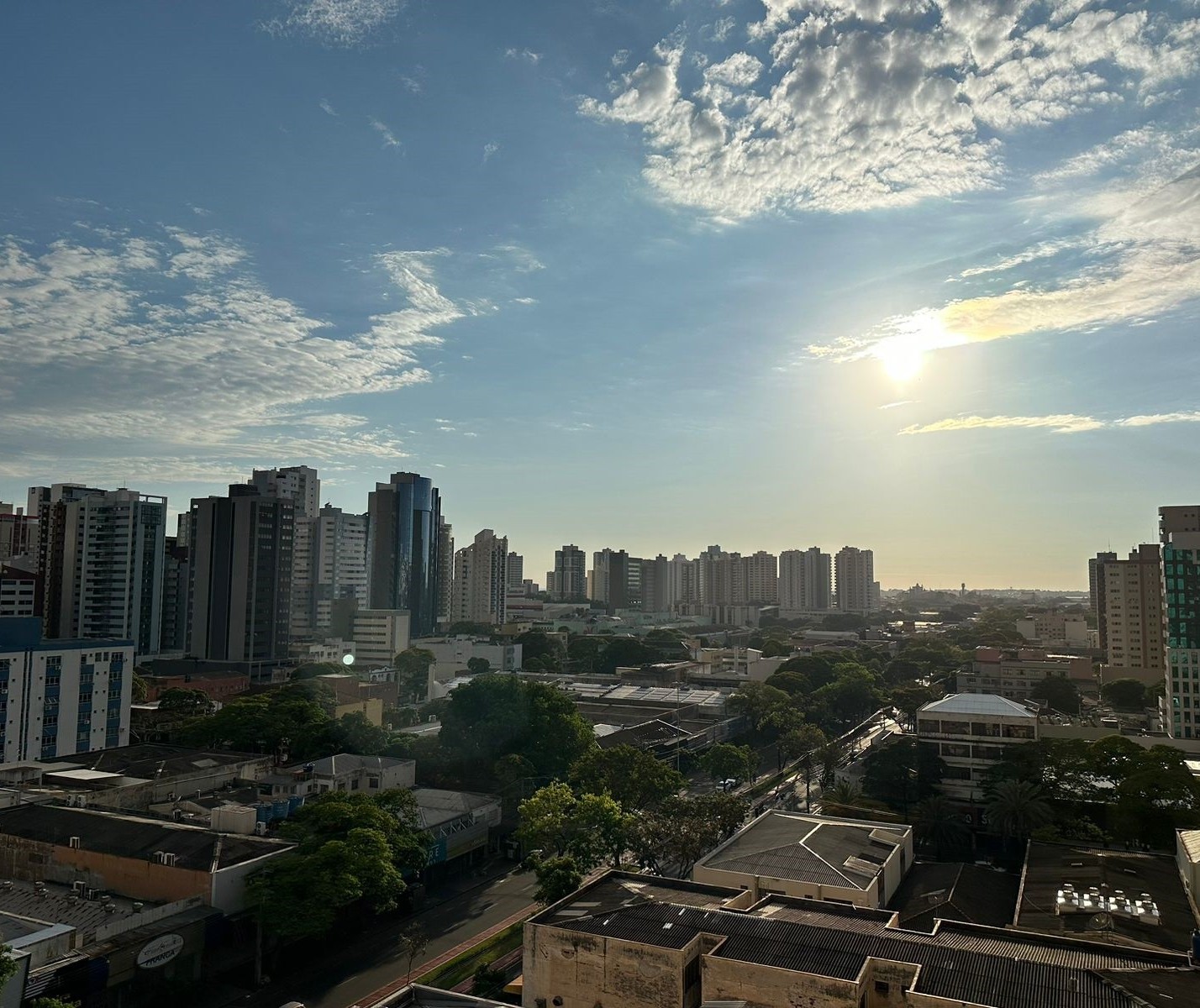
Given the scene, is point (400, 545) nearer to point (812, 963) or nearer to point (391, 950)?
point (391, 950)

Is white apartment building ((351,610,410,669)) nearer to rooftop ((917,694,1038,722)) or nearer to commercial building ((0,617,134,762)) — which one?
commercial building ((0,617,134,762))

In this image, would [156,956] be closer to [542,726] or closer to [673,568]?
[542,726]

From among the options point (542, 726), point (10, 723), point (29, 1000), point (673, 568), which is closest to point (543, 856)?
point (542, 726)

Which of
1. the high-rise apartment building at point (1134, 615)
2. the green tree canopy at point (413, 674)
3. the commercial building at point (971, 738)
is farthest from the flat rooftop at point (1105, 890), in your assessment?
the high-rise apartment building at point (1134, 615)

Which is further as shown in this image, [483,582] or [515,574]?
[515,574]

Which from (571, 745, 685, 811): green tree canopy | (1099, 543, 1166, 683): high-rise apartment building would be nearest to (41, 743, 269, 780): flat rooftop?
(571, 745, 685, 811): green tree canopy

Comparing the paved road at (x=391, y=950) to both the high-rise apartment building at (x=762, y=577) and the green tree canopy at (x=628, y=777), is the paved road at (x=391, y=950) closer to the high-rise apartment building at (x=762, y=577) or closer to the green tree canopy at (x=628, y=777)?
the green tree canopy at (x=628, y=777)

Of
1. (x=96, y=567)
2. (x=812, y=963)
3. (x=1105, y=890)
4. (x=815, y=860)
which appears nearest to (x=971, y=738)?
(x=1105, y=890)
